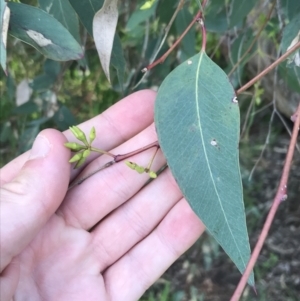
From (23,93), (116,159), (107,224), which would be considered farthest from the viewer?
(23,93)

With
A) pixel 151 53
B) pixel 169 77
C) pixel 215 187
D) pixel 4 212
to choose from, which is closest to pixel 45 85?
pixel 151 53

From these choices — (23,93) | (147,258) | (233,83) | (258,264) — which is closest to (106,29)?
(147,258)

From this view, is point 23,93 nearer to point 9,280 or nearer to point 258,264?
point 9,280

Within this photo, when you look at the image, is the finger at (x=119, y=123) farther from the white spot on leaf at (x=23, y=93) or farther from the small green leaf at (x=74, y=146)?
the white spot on leaf at (x=23, y=93)

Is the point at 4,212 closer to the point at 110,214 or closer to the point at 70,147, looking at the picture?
the point at 70,147

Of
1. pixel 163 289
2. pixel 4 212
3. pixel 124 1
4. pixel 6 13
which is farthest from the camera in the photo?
pixel 163 289

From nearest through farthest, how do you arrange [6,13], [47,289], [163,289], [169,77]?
[6,13], [169,77], [47,289], [163,289]
